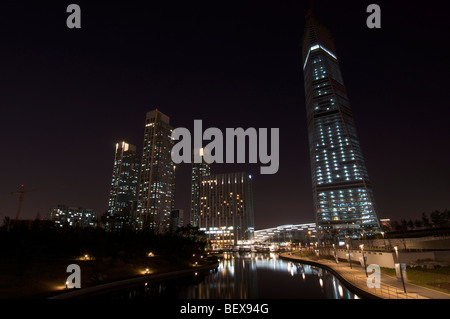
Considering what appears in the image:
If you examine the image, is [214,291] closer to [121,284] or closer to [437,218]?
[121,284]

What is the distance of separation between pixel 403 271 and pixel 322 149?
183 m

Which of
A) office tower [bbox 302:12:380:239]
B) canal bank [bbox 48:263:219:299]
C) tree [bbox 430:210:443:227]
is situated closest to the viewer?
canal bank [bbox 48:263:219:299]

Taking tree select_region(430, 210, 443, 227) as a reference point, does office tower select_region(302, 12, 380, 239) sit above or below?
above

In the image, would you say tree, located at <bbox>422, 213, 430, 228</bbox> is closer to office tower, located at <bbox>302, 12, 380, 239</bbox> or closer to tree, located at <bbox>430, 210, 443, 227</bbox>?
tree, located at <bbox>430, 210, 443, 227</bbox>

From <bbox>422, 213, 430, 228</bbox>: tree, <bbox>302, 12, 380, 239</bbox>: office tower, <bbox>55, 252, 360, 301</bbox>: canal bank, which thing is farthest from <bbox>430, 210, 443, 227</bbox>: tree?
<bbox>55, 252, 360, 301</bbox>: canal bank

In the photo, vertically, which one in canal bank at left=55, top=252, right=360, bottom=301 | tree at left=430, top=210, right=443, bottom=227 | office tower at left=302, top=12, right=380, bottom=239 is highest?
office tower at left=302, top=12, right=380, bottom=239

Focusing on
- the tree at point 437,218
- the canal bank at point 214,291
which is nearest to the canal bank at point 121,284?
the canal bank at point 214,291

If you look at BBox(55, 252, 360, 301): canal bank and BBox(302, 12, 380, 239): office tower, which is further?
BBox(302, 12, 380, 239): office tower

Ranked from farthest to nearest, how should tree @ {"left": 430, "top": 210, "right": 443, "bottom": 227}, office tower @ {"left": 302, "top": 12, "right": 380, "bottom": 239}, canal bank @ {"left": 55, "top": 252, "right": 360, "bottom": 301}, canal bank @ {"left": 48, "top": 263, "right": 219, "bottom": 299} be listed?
office tower @ {"left": 302, "top": 12, "right": 380, "bottom": 239}
tree @ {"left": 430, "top": 210, "right": 443, "bottom": 227}
canal bank @ {"left": 55, "top": 252, "right": 360, "bottom": 301}
canal bank @ {"left": 48, "top": 263, "right": 219, "bottom": 299}
